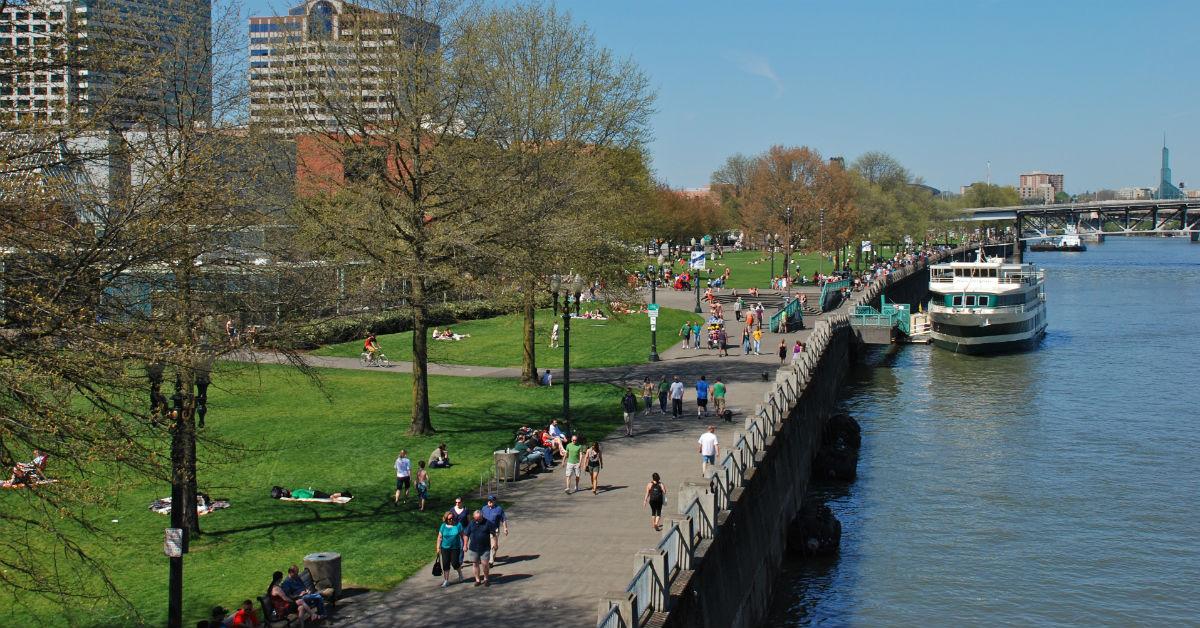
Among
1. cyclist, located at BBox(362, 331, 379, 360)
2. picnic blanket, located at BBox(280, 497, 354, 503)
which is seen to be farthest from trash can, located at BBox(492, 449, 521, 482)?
cyclist, located at BBox(362, 331, 379, 360)

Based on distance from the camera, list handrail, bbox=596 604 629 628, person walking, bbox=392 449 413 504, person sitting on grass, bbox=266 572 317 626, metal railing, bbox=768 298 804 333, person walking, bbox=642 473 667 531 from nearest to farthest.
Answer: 1. handrail, bbox=596 604 629 628
2. person sitting on grass, bbox=266 572 317 626
3. person walking, bbox=642 473 667 531
4. person walking, bbox=392 449 413 504
5. metal railing, bbox=768 298 804 333

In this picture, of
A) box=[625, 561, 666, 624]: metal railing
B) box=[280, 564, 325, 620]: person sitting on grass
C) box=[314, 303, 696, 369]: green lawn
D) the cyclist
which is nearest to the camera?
box=[625, 561, 666, 624]: metal railing

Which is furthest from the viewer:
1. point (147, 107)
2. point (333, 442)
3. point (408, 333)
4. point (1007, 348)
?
point (1007, 348)

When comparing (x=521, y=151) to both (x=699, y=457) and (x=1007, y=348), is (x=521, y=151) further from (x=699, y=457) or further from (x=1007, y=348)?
(x=1007, y=348)

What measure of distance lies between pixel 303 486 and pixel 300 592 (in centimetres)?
834

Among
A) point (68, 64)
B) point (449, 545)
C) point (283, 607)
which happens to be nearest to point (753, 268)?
point (449, 545)

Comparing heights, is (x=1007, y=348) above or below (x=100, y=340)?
below

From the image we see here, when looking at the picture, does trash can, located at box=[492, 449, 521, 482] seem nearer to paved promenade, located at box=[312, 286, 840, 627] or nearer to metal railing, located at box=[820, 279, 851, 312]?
paved promenade, located at box=[312, 286, 840, 627]

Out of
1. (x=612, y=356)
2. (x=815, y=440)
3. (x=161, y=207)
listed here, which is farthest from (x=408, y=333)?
(x=161, y=207)

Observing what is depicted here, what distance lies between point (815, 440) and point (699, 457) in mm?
11632

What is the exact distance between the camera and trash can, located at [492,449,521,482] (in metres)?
24.6

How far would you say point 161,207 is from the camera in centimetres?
1304

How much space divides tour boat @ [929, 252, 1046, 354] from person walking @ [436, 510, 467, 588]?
53.7 m

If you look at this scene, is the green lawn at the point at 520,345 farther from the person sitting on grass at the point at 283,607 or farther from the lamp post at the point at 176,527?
the lamp post at the point at 176,527
